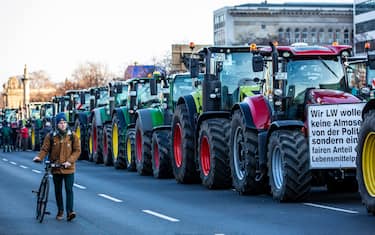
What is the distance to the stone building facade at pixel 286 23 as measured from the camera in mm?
141375

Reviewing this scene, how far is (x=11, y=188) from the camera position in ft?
85.9

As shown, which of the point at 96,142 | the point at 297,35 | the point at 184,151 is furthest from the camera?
the point at 297,35

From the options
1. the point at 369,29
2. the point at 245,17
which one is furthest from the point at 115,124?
the point at 245,17

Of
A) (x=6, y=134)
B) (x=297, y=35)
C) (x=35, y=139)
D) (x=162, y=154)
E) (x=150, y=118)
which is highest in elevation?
(x=297, y=35)

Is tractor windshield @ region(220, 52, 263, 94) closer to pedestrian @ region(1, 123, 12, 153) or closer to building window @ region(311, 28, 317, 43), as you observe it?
pedestrian @ region(1, 123, 12, 153)

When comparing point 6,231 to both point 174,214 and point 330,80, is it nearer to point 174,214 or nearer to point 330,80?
point 174,214

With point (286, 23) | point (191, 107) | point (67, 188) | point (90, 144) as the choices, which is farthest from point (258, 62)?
point (286, 23)

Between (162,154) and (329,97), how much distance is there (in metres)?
9.02

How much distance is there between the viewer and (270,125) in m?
20.4

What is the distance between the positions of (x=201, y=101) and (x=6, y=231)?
10.4 m

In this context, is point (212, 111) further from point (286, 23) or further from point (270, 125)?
point (286, 23)

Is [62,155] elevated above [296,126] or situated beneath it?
situated beneath

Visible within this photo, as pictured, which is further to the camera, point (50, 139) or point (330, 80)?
point (330, 80)

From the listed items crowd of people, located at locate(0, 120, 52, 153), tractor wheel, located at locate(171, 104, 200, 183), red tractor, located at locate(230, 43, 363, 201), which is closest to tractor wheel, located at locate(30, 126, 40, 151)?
crowd of people, located at locate(0, 120, 52, 153)
